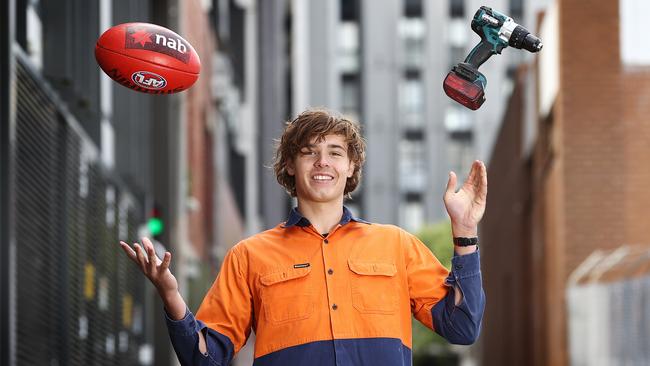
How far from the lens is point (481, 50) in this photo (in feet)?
16.6

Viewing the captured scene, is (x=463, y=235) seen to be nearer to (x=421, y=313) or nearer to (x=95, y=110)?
(x=421, y=313)

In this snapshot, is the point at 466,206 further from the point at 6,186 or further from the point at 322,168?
the point at 6,186

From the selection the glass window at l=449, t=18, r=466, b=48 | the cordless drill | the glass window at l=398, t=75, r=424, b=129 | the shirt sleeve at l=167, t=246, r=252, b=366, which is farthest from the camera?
the glass window at l=398, t=75, r=424, b=129

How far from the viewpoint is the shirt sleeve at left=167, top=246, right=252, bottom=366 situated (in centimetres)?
518

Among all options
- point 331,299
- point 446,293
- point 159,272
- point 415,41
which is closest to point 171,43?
point 159,272

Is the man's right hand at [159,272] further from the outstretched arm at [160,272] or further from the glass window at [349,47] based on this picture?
the glass window at [349,47]

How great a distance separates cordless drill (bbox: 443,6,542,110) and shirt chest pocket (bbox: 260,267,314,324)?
836 millimetres

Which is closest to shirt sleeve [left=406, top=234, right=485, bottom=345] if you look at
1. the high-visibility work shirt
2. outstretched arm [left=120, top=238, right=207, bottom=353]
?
the high-visibility work shirt

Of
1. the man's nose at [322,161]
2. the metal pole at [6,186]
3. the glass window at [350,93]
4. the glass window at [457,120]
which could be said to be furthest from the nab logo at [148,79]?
the glass window at [350,93]

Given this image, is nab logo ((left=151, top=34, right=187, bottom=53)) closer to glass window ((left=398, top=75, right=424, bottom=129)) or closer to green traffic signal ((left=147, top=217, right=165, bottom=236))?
green traffic signal ((left=147, top=217, right=165, bottom=236))

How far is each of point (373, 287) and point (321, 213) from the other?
1.13 feet

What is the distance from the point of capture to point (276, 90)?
158 feet

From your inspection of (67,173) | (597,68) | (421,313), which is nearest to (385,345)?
(421,313)

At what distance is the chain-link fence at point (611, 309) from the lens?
1388cm
